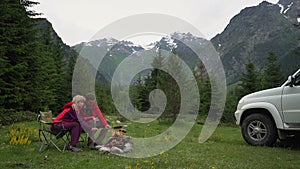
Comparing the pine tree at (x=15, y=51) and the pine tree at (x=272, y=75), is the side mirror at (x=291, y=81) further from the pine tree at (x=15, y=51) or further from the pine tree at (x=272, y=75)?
the pine tree at (x=272, y=75)

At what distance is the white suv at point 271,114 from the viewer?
8.40 meters

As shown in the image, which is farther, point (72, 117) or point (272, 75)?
point (272, 75)

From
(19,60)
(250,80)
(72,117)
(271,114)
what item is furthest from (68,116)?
(250,80)

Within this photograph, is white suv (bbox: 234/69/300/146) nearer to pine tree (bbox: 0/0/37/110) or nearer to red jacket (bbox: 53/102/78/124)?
red jacket (bbox: 53/102/78/124)

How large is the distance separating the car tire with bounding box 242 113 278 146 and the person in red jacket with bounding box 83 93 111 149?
A: 4397mm

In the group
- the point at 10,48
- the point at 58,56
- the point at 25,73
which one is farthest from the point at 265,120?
the point at 58,56

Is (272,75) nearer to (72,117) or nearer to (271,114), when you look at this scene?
(271,114)

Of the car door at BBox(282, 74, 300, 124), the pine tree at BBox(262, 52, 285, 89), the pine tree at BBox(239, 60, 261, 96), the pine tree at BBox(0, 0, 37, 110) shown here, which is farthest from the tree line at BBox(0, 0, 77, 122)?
the pine tree at BBox(262, 52, 285, 89)

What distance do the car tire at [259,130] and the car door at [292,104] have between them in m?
0.59

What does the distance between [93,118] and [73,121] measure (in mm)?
569

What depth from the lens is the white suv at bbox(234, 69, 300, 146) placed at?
840 cm

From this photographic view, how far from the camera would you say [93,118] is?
8.56m

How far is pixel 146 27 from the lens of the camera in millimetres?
10125

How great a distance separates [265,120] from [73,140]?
224 inches
